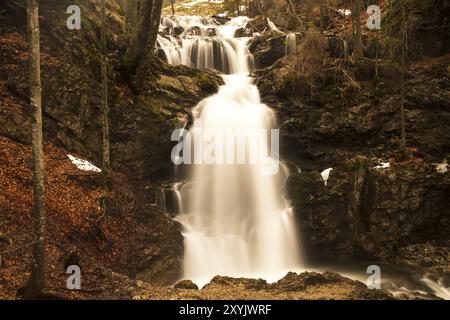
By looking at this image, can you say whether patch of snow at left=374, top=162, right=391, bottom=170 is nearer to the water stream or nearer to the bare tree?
the water stream

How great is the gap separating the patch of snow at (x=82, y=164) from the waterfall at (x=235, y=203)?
3309 mm

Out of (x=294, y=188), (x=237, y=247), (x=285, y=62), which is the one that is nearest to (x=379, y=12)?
(x=285, y=62)

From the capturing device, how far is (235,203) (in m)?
15.2

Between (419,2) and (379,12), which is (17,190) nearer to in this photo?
(419,2)

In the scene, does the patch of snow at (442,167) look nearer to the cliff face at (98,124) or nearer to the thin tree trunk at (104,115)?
the cliff face at (98,124)

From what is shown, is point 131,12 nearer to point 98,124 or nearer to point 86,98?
point 86,98

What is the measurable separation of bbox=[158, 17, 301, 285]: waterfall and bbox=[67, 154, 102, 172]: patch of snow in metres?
3.31

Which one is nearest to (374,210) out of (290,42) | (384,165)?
(384,165)

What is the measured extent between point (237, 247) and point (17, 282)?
7.76 meters

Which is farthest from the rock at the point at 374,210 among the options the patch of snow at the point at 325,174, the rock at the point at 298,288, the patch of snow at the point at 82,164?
the patch of snow at the point at 82,164

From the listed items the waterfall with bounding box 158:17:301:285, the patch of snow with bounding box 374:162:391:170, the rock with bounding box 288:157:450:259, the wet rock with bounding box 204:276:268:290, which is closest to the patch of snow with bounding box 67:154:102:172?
the waterfall with bounding box 158:17:301:285

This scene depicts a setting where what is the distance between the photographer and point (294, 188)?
14.8 m

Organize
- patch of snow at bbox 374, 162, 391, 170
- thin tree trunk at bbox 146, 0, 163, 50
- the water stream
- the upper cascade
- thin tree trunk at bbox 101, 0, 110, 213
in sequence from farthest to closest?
the upper cascade, thin tree trunk at bbox 146, 0, 163, 50, patch of snow at bbox 374, 162, 391, 170, the water stream, thin tree trunk at bbox 101, 0, 110, 213

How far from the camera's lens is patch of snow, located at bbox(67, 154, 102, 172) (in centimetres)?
1306
